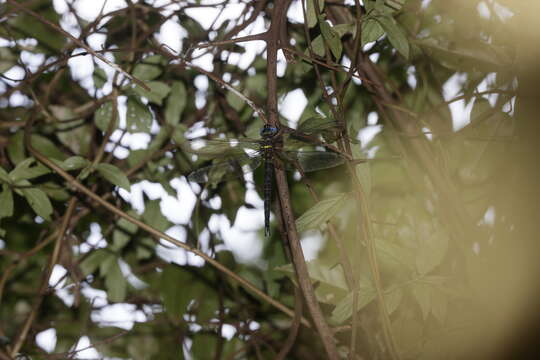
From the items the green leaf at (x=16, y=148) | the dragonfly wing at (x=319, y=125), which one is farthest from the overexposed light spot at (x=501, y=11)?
the green leaf at (x=16, y=148)

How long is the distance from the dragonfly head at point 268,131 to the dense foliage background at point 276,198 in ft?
0.23

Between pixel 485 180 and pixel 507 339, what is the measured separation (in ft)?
1.53

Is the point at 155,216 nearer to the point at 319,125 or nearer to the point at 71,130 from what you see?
the point at 71,130

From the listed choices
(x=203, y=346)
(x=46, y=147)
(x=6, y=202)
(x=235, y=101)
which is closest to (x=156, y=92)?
(x=235, y=101)

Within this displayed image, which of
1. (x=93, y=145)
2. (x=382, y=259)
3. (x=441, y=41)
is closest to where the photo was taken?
(x=382, y=259)

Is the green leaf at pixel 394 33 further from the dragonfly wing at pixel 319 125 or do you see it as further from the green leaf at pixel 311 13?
the dragonfly wing at pixel 319 125

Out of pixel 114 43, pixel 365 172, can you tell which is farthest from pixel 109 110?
pixel 365 172

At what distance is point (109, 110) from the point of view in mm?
1374

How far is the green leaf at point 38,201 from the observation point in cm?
124

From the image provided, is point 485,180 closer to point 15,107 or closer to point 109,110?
point 109,110

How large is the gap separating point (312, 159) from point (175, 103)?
450 mm

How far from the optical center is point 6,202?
1209mm

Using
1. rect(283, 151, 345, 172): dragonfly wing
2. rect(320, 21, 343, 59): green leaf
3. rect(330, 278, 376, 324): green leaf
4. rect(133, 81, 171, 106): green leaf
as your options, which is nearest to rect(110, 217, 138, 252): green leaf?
rect(133, 81, 171, 106): green leaf

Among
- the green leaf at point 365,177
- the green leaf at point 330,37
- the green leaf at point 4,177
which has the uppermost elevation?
the green leaf at point 4,177
